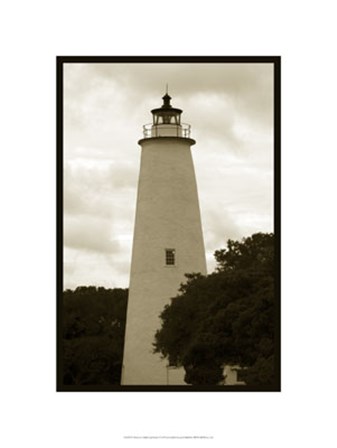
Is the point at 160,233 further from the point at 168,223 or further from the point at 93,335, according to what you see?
the point at 93,335

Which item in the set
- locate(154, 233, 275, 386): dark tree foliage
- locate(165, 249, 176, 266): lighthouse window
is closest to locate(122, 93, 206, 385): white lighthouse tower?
locate(165, 249, 176, 266): lighthouse window

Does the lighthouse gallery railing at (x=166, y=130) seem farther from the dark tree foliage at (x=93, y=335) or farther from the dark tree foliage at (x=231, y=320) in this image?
the dark tree foliage at (x=231, y=320)

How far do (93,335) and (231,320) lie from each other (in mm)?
6819

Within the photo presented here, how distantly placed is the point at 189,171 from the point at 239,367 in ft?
29.4

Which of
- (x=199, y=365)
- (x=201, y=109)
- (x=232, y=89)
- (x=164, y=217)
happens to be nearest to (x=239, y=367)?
(x=199, y=365)

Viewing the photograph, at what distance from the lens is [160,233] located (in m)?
24.1

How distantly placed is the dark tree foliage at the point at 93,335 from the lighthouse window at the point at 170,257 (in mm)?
1400

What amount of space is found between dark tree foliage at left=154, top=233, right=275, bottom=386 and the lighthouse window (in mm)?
3871

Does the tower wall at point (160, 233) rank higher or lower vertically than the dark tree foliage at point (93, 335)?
higher

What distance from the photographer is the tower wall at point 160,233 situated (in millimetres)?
23328

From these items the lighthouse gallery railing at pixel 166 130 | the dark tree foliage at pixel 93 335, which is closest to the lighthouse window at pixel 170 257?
the dark tree foliage at pixel 93 335

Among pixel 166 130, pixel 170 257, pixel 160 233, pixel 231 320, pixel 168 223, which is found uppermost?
pixel 166 130

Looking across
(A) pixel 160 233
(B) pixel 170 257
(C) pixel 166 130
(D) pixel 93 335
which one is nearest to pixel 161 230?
(A) pixel 160 233

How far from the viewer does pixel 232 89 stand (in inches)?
678
